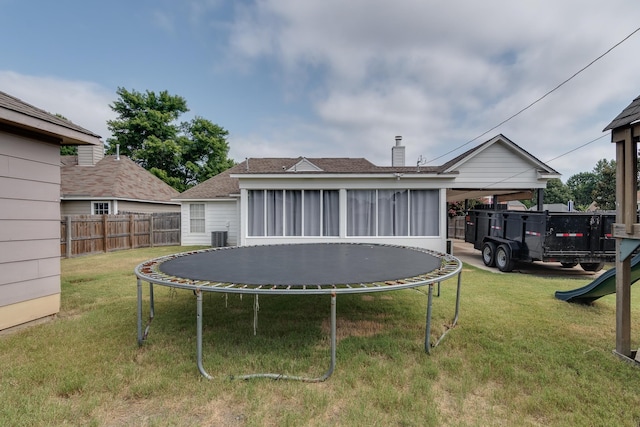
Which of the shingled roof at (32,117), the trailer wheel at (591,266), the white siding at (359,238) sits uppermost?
the shingled roof at (32,117)

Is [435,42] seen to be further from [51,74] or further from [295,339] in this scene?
[51,74]

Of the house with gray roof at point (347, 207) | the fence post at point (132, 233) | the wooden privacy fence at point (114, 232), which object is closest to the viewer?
the house with gray roof at point (347, 207)

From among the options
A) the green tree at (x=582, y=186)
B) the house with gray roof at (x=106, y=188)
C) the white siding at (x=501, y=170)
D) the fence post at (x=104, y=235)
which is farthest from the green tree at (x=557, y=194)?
the fence post at (x=104, y=235)

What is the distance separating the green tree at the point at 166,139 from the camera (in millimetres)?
23922

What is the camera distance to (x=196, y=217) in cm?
1335

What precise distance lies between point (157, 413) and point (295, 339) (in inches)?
59.0

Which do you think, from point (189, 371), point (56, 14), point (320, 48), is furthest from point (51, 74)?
point (189, 371)

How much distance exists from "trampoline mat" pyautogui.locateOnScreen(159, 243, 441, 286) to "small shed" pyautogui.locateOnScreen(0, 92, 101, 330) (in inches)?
59.7

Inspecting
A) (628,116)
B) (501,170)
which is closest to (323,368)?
(628,116)

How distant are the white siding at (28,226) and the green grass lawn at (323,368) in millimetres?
414

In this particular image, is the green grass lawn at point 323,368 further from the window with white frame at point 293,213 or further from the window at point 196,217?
the window at point 196,217

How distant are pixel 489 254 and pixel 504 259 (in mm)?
692

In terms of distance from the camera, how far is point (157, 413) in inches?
78.6

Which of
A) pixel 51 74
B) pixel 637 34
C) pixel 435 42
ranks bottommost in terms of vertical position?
pixel 637 34
